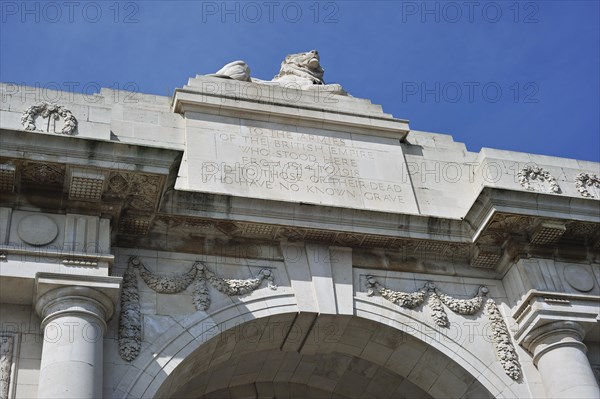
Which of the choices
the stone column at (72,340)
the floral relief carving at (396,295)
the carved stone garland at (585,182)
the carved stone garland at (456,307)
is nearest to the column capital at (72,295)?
the stone column at (72,340)

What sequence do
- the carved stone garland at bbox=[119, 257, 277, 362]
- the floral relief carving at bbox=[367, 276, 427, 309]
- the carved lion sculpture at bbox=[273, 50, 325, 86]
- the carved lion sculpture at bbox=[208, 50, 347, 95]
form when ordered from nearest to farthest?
1. the carved stone garland at bbox=[119, 257, 277, 362]
2. the floral relief carving at bbox=[367, 276, 427, 309]
3. the carved lion sculpture at bbox=[208, 50, 347, 95]
4. the carved lion sculpture at bbox=[273, 50, 325, 86]

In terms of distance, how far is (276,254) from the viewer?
17.4 metres

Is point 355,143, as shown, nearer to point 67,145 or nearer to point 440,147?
point 440,147

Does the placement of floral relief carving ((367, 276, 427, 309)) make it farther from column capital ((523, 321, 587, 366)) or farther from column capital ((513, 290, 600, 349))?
column capital ((523, 321, 587, 366))

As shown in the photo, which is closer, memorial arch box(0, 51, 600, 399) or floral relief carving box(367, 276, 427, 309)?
memorial arch box(0, 51, 600, 399)

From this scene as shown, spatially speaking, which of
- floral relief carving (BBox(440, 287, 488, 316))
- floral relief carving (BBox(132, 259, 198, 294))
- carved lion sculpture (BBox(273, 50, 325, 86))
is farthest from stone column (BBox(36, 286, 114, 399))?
carved lion sculpture (BBox(273, 50, 325, 86))

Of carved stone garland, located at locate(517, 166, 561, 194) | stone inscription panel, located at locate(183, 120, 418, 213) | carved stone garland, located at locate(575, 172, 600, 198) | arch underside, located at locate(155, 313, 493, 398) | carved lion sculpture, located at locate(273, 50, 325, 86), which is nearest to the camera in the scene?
arch underside, located at locate(155, 313, 493, 398)

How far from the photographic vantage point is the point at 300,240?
57.5ft

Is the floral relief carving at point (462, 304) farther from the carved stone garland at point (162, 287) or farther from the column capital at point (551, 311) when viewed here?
the carved stone garland at point (162, 287)

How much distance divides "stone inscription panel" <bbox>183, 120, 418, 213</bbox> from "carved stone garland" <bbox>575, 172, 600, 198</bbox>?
11.1ft

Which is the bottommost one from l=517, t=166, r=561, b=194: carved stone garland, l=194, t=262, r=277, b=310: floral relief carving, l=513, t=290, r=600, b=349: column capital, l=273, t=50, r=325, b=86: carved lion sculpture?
l=513, t=290, r=600, b=349: column capital

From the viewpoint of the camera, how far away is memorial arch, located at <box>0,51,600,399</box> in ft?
50.4

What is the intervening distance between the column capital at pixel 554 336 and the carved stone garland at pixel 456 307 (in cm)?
41

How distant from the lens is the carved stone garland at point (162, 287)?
608 inches
